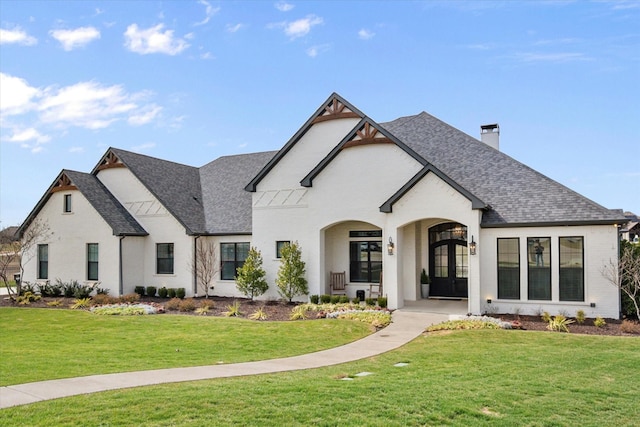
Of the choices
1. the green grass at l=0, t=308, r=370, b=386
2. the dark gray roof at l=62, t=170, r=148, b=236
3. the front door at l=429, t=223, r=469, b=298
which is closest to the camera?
the green grass at l=0, t=308, r=370, b=386

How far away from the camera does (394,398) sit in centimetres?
727

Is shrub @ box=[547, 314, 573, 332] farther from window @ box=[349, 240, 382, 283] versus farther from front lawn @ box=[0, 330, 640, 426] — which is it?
window @ box=[349, 240, 382, 283]

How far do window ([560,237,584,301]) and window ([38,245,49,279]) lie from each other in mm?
24971

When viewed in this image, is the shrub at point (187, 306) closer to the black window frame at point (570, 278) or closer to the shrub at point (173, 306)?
the shrub at point (173, 306)

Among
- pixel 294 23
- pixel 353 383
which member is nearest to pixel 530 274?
pixel 353 383

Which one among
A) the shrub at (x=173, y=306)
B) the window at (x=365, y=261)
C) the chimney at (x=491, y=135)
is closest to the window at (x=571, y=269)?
the chimney at (x=491, y=135)

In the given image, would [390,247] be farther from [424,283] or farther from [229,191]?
[229,191]

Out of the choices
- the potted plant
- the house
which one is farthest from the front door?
the potted plant

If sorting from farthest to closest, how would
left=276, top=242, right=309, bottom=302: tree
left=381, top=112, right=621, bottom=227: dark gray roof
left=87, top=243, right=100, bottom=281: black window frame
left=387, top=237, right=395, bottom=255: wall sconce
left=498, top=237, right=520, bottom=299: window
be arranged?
left=87, top=243, right=100, bottom=281: black window frame < left=276, top=242, right=309, bottom=302: tree < left=387, top=237, right=395, bottom=255: wall sconce < left=498, top=237, right=520, bottom=299: window < left=381, top=112, right=621, bottom=227: dark gray roof

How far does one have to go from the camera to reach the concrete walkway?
7949mm

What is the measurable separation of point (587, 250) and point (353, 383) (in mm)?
11861

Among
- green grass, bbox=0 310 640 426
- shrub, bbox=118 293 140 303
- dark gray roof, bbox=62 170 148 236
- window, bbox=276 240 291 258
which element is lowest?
shrub, bbox=118 293 140 303

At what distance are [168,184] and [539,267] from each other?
739 inches

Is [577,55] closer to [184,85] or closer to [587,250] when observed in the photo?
[587,250]
